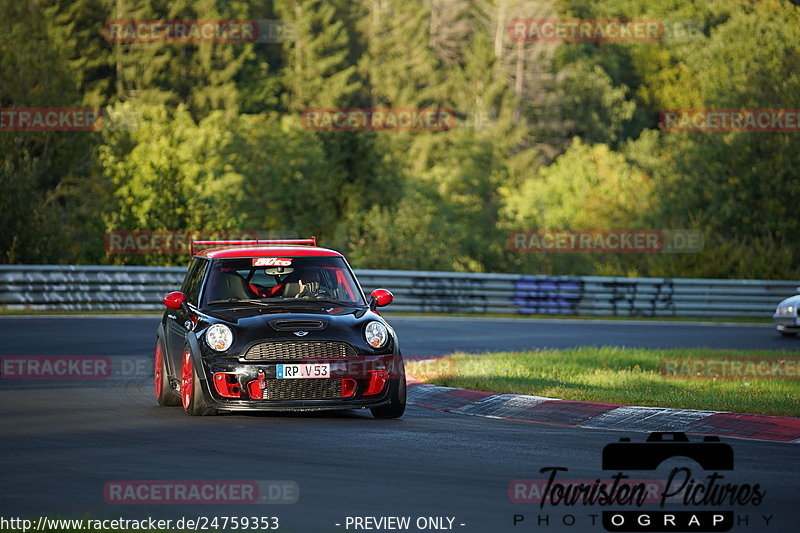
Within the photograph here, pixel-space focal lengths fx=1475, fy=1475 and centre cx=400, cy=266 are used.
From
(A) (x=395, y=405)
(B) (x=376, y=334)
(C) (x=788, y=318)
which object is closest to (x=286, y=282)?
(B) (x=376, y=334)

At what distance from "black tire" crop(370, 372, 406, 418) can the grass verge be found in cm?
215

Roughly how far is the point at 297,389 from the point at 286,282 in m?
1.75

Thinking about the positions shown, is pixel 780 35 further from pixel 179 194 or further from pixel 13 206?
pixel 13 206

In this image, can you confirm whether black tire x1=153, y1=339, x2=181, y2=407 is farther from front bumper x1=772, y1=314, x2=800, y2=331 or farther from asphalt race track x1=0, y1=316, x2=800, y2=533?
front bumper x1=772, y1=314, x2=800, y2=331

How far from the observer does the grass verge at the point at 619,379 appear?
1462 cm

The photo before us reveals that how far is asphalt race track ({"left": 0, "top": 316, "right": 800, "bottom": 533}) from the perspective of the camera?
8547 millimetres

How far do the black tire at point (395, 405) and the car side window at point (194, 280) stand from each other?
7.02 feet

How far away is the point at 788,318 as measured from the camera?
27.5 meters

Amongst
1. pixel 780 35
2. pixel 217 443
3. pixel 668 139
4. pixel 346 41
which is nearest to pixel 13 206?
pixel 217 443

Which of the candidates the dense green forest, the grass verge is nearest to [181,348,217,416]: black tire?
the grass verge

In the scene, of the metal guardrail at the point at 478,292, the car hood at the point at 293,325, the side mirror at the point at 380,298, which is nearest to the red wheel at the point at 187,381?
the car hood at the point at 293,325

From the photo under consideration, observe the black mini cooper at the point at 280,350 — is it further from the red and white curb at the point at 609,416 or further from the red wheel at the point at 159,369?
the red and white curb at the point at 609,416

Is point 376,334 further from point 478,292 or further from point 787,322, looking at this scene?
point 478,292

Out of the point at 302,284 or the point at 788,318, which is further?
the point at 788,318
